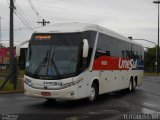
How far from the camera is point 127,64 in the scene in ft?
80.8

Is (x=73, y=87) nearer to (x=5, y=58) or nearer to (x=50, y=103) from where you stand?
(x=50, y=103)

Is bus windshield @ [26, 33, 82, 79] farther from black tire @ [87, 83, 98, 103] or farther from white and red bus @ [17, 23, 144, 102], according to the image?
black tire @ [87, 83, 98, 103]

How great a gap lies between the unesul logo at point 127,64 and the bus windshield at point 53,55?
21.5 feet

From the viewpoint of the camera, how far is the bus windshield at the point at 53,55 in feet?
53.2

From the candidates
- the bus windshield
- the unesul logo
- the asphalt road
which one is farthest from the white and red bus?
the unesul logo

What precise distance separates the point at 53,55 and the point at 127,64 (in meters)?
8.94

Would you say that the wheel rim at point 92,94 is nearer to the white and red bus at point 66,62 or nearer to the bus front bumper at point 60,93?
the white and red bus at point 66,62

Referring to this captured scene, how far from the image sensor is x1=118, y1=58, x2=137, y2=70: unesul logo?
909 inches

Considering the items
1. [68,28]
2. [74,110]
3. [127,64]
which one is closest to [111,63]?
[127,64]

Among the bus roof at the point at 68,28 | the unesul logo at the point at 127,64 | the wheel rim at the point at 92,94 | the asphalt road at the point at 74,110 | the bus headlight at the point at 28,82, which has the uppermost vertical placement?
the bus roof at the point at 68,28

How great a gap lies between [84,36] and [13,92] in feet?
27.9

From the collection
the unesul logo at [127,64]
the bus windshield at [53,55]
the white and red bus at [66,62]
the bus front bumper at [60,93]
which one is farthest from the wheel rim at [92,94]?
the unesul logo at [127,64]

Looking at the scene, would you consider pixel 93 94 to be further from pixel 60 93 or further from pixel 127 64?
pixel 127 64

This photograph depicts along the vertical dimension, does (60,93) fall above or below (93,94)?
above
